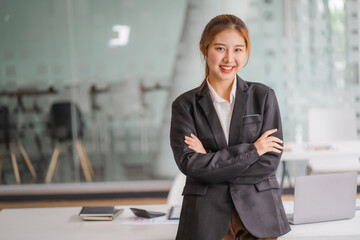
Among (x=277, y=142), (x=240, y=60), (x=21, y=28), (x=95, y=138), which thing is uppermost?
(x=21, y=28)

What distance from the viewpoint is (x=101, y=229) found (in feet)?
7.38

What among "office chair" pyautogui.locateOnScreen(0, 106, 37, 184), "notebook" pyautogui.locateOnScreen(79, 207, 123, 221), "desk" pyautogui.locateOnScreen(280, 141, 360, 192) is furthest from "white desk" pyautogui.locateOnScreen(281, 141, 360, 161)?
"office chair" pyautogui.locateOnScreen(0, 106, 37, 184)

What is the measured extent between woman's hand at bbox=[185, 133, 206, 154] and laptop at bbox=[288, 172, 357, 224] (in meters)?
0.47

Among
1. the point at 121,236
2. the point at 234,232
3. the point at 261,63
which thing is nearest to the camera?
the point at 234,232

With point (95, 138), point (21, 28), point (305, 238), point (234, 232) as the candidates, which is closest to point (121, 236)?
point (234, 232)

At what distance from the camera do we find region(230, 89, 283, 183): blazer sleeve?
175 centimetres

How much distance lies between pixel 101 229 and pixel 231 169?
2.69ft

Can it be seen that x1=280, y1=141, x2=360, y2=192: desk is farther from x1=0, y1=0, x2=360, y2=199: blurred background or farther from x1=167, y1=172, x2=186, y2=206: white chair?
x1=0, y1=0, x2=360, y2=199: blurred background

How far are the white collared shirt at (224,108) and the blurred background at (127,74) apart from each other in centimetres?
434

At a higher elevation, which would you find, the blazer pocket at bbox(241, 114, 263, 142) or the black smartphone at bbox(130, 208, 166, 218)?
the blazer pocket at bbox(241, 114, 263, 142)

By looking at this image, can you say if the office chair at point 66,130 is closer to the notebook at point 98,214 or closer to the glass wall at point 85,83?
the glass wall at point 85,83

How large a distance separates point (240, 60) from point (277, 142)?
0.33 metres

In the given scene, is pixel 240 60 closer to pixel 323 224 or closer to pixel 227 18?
pixel 227 18

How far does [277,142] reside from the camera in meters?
1.82
